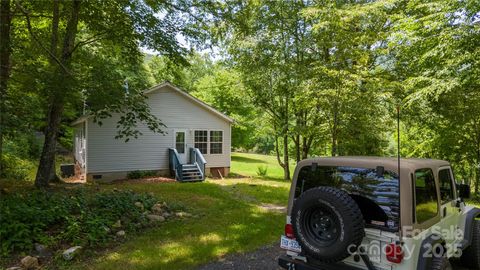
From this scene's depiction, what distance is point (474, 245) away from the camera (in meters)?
4.20

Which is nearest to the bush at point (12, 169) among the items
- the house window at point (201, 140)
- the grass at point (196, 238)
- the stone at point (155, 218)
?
the grass at point (196, 238)

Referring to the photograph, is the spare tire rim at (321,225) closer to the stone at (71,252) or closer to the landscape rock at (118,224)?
the stone at (71,252)

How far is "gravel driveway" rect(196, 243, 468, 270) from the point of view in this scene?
4551 millimetres

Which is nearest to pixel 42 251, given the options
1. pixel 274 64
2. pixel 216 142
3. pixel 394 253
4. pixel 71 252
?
pixel 71 252

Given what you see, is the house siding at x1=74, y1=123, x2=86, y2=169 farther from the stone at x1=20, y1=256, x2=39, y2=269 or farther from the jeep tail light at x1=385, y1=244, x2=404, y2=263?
the jeep tail light at x1=385, y1=244, x2=404, y2=263

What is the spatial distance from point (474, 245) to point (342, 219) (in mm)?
2736

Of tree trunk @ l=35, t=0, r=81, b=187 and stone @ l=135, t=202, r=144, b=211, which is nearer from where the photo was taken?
stone @ l=135, t=202, r=144, b=211

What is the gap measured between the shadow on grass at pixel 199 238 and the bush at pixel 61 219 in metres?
0.56

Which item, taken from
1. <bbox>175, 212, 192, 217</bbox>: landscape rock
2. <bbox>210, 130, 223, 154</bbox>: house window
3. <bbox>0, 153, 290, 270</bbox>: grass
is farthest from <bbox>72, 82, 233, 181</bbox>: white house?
<bbox>175, 212, 192, 217</bbox>: landscape rock

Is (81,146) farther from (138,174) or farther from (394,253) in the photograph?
(394,253)

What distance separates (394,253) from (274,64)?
12156 millimetres

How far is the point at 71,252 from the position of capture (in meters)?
4.66

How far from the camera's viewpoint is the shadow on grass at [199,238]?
15.3 feet

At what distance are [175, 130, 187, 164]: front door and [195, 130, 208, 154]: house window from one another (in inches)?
26.4
